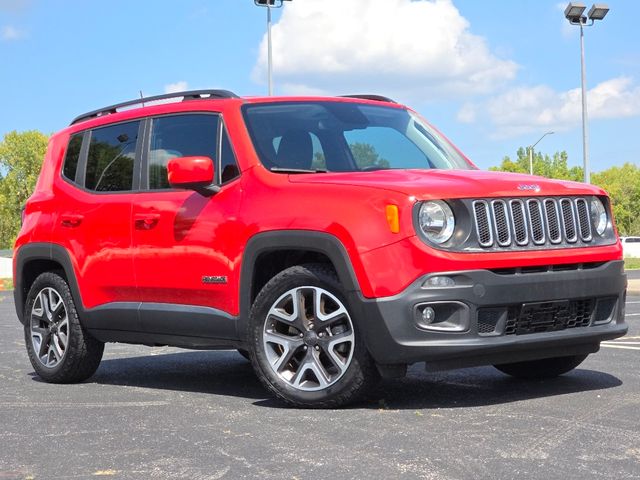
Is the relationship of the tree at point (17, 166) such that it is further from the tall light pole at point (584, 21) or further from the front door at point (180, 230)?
the front door at point (180, 230)

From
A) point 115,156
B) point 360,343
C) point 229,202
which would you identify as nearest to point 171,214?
point 229,202

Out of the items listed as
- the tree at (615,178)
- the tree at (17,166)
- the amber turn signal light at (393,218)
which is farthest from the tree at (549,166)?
the amber turn signal light at (393,218)

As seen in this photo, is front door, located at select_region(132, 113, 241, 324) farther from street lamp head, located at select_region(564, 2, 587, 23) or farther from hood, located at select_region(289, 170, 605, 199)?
street lamp head, located at select_region(564, 2, 587, 23)

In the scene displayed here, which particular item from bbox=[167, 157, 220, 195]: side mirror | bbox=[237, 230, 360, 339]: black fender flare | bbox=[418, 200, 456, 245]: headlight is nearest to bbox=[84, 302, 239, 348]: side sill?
bbox=[237, 230, 360, 339]: black fender flare

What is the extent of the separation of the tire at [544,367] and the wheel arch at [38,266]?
3.13m

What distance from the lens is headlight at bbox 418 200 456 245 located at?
18.9ft

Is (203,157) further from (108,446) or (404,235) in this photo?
(108,446)

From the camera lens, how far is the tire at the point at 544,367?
710 centimetres

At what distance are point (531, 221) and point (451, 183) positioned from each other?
527 millimetres

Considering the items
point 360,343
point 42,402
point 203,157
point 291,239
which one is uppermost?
point 203,157

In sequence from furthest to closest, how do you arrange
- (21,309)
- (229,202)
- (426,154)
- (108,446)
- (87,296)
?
(21,309)
(87,296)
(426,154)
(229,202)
(108,446)

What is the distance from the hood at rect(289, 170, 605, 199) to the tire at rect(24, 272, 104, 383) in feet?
7.96

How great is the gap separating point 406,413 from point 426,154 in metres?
2.02

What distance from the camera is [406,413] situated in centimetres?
589
